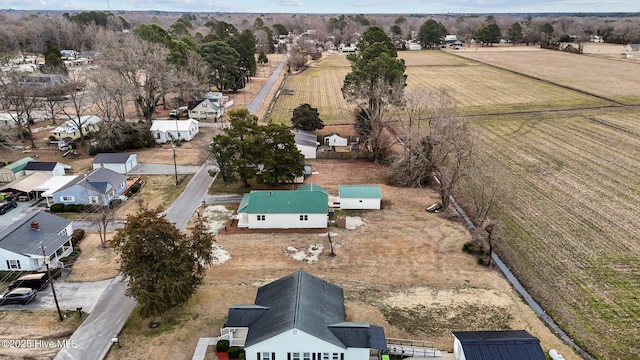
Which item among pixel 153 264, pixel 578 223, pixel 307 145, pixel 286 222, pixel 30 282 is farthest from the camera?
pixel 307 145

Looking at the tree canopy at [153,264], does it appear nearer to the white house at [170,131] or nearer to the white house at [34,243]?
the white house at [34,243]

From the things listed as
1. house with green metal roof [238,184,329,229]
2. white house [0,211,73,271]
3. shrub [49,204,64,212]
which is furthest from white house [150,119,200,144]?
house with green metal roof [238,184,329,229]

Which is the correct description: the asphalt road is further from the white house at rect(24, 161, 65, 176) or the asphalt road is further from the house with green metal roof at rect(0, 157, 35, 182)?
the house with green metal roof at rect(0, 157, 35, 182)

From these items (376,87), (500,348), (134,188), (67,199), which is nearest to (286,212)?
(134,188)

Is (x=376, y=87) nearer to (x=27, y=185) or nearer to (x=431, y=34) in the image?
(x=27, y=185)

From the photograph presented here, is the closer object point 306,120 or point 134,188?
point 134,188

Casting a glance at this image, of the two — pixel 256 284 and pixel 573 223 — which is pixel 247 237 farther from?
pixel 573 223
